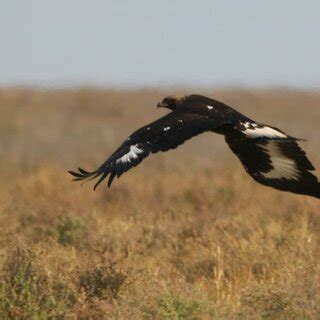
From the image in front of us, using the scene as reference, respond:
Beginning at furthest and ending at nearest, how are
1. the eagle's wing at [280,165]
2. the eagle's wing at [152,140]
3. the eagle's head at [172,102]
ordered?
the eagle's wing at [280,165], the eagle's head at [172,102], the eagle's wing at [152,140]

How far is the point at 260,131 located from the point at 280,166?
32.2 inches

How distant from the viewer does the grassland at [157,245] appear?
7.49 metres

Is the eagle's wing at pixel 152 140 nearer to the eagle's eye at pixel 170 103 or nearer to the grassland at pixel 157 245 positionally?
the grassland at pixel 157 245

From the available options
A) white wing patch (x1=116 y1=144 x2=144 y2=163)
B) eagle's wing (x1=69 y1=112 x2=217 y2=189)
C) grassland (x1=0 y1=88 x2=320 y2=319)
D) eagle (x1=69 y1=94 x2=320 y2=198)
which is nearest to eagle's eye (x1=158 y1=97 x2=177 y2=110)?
eagle (x1=69 y1=94 x2=320 y2=198)

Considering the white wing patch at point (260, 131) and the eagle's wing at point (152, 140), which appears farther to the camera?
the white wing patch at point (260, 131)

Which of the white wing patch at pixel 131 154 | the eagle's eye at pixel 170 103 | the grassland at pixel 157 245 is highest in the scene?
the eagle's eye at pixel 170 103

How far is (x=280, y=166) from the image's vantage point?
10.1 metres

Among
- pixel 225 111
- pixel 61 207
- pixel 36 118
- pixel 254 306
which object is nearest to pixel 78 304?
pixel 254 306

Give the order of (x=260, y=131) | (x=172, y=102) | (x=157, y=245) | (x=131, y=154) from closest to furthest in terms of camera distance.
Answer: (x=131, y=154), (x=260, y=131), (x=172, y=102), (x=157, y=245)

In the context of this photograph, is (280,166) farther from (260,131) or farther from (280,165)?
(260,131)

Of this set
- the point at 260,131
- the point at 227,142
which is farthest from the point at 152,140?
the point at 227,142

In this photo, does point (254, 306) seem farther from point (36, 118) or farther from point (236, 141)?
point (36, 118)

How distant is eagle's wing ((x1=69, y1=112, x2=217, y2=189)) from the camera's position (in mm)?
8398

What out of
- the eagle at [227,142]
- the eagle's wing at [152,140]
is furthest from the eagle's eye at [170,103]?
the eagle's wing at [152,140]
